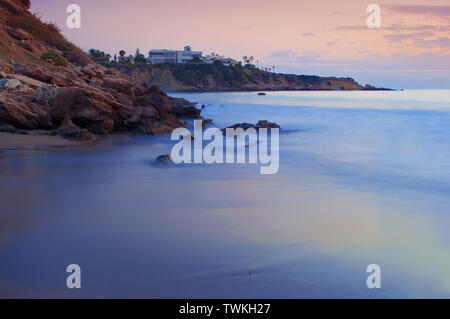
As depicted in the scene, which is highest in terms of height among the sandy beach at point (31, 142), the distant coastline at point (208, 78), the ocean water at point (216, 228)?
the distant coastline at point (208, 78)

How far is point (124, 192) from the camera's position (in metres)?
6.20

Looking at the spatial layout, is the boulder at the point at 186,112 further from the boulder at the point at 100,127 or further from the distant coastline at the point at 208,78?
the distant coastline at the point at 208,78

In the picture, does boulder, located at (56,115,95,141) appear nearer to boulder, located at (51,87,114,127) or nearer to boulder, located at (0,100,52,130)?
boulder, located at (51,87,114,127)

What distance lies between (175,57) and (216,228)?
127 meters

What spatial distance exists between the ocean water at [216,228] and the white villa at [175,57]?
392 feet

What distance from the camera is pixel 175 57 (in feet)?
418

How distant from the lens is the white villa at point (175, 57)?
12562 centimetres

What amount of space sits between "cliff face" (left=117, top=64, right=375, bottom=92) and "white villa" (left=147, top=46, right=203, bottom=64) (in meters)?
13.0

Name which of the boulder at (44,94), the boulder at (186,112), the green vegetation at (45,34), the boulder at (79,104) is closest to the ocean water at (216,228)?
the boulder at (79,104)

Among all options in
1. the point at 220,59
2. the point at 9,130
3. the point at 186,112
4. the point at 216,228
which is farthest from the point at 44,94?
the point at 220,59

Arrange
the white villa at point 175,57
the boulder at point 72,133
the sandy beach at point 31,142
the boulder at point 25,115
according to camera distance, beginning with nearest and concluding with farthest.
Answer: the sandy beach at point 31,142, the boulder at point 25,115, the boulder at point 72,133, the white villa at point 175,57

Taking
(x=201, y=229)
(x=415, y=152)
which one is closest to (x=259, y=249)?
(x=201, y=229)

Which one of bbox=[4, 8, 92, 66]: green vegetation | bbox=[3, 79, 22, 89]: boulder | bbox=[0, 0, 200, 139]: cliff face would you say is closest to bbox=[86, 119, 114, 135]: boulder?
bbox=[0, 0, 200, 139]: cliff face

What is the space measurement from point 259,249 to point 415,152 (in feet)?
28.9
